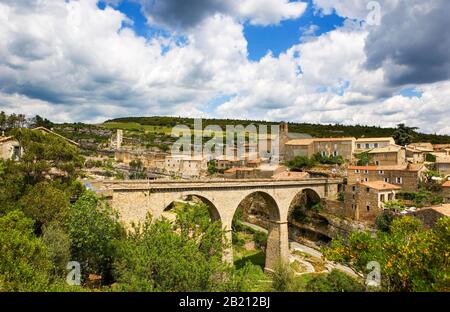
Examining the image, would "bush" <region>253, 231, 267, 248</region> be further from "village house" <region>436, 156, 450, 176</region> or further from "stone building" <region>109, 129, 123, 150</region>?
"stone building" <region>109, 129, 123, 150</region>

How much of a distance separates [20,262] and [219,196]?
1773 cm

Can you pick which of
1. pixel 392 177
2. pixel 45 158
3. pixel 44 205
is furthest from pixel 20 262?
pixel 392 177

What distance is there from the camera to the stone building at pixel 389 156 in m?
48.7

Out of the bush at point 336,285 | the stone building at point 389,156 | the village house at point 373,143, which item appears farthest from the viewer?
the village house at point 373,143

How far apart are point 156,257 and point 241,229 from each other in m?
36.9

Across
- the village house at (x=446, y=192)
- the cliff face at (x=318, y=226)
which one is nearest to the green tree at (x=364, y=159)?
the cliff face at (x=318, y=226)

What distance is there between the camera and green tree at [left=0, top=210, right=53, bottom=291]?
1495cm

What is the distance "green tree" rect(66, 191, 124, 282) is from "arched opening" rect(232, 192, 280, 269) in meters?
17.1

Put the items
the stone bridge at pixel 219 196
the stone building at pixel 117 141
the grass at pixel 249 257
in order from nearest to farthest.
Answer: the stone bridge at pixel 219 196
the grass at pixel 249 257
the stone building at pixel 117 141

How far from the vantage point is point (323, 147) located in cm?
6141

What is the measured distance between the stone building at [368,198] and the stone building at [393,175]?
1286mm

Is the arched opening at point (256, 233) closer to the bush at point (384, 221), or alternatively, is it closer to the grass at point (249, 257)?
the grass at point (249, 257)
